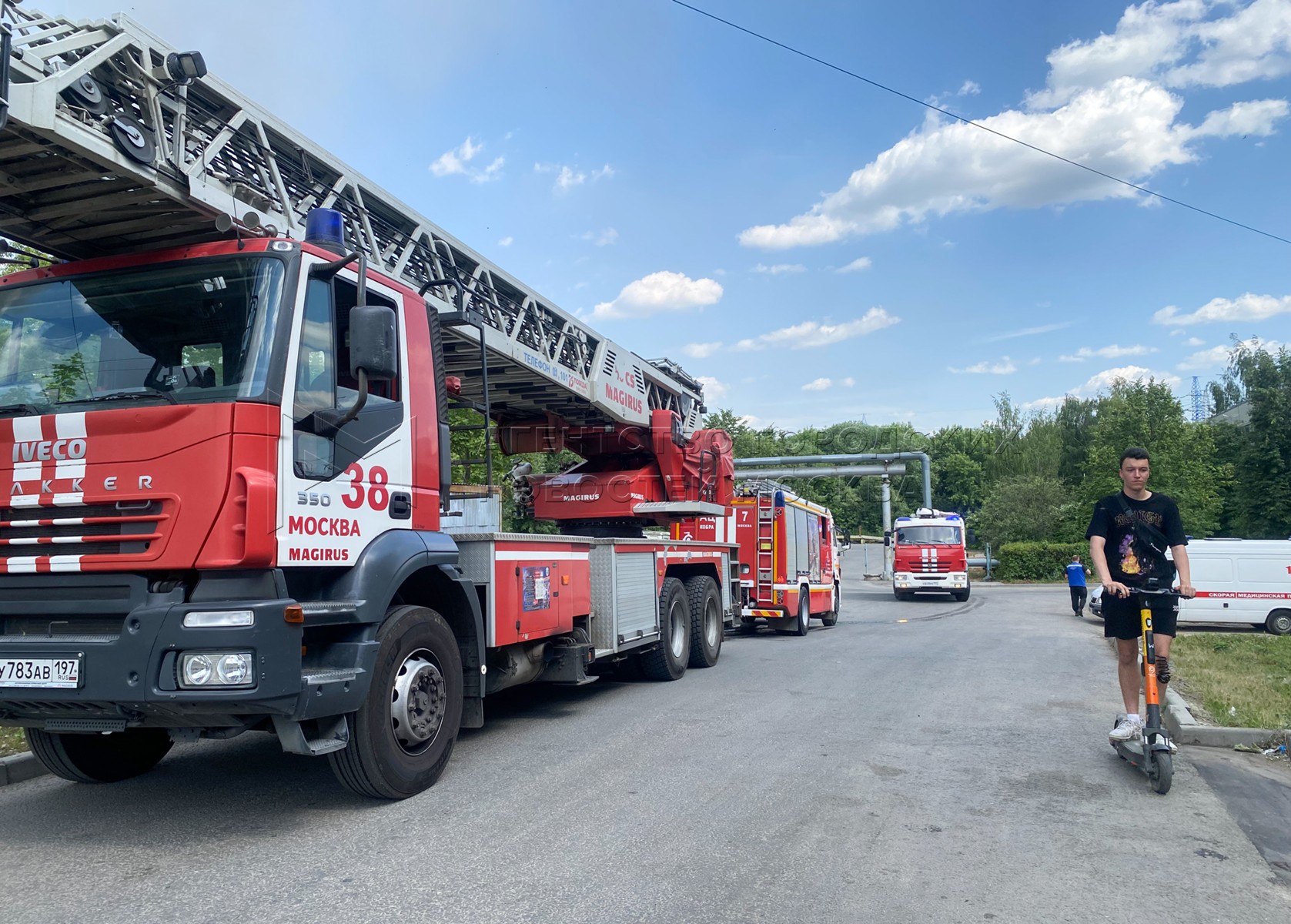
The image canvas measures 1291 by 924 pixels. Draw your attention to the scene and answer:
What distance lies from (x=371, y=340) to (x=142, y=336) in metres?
1.21

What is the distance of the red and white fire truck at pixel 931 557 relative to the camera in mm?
28016

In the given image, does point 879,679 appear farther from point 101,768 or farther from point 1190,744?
point 101,768

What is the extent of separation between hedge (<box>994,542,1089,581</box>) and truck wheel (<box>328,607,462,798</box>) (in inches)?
1546

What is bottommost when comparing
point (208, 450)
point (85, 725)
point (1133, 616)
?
point (85, 725)

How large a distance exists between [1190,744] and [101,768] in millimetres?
7283

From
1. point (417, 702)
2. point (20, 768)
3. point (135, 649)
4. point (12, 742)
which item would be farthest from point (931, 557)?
point (135, 649)

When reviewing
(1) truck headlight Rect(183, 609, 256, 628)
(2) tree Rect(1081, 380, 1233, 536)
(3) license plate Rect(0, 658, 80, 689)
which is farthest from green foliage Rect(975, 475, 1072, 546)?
(3) license plate Rect(0, 658, 80, 689)

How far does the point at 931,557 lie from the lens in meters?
28.2

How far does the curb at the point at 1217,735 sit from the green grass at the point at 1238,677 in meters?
0.17

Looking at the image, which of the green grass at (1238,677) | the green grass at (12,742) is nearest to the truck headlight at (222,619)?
the green grass at (12,742)

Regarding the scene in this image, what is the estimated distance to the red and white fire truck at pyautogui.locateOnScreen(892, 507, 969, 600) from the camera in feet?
91.9

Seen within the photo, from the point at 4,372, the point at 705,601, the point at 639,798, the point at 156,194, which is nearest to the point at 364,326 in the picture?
the point at 156,194

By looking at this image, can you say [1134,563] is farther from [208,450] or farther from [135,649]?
[135,649]

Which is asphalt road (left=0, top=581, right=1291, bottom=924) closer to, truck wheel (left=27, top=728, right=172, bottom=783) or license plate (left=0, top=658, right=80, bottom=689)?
truck wheel (left=27, top=728, right=172, bottom=783)
